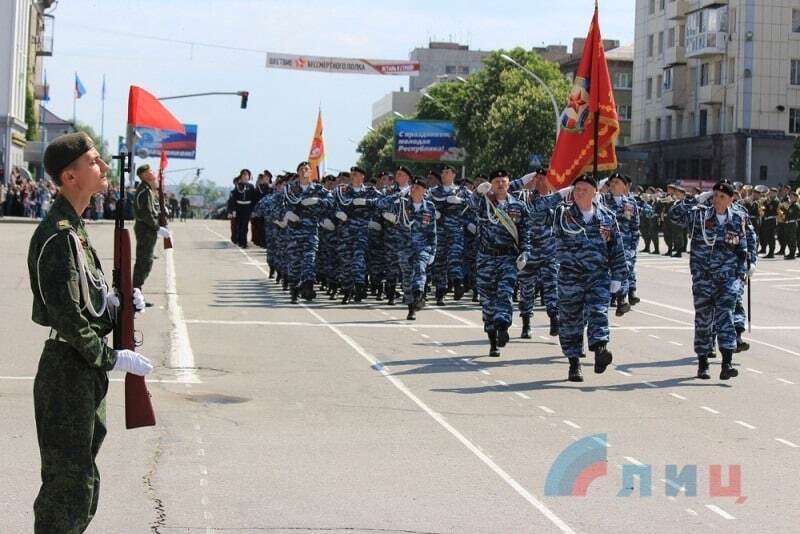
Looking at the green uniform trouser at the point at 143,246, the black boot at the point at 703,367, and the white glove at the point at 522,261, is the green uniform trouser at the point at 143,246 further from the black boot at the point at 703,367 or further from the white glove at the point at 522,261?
the black boot at the point at 703,367

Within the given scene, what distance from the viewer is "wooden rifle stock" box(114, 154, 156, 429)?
6.17 m

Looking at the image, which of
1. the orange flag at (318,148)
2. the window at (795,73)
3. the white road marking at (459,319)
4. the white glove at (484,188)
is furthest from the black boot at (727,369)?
the window at (795,73)

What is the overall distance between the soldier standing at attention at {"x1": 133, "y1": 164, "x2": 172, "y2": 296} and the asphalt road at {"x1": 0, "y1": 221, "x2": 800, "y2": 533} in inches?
Result: 80.5

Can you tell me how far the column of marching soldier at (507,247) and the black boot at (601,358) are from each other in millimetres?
11

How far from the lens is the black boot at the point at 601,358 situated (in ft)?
44.2

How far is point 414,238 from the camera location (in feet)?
66.1

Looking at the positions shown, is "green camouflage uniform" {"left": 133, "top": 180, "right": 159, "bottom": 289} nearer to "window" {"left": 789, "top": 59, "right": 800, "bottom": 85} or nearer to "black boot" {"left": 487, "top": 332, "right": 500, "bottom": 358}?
"black boot" {"left": 487, "top": 332, "right": 500, "bottom": 358}

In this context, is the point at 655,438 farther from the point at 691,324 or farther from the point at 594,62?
the point at 594,62

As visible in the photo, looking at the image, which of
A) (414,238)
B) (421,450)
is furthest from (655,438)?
(414,238)

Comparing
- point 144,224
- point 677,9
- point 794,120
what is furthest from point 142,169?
point 677,9

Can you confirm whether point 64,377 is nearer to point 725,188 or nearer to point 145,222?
point 725,188

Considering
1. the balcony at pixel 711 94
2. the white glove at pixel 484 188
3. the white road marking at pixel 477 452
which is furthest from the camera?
the balcony at pixel 711 94

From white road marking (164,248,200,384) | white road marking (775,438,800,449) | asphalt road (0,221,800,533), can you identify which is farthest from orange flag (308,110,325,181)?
white road marking (775,438,800,449)

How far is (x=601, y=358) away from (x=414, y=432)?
3393 mm
